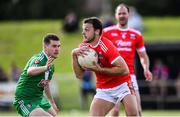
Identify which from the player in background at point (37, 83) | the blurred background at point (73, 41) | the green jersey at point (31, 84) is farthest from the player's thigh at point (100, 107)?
the blurred background at point (73, 41)

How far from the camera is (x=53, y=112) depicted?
515 inches

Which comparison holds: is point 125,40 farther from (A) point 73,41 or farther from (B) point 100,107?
(A) point 73,41

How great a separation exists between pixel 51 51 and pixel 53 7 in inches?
1320

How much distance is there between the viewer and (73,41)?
36.2 m

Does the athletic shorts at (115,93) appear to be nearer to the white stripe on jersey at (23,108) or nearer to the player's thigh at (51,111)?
the player's thigh at (51,111)

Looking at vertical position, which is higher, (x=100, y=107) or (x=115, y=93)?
(x=115, y=93)

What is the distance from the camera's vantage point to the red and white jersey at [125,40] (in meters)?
15.5

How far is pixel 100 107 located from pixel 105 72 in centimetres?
75

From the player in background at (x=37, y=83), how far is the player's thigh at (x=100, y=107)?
0.80 m

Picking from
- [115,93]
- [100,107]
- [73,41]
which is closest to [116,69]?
[115,93]

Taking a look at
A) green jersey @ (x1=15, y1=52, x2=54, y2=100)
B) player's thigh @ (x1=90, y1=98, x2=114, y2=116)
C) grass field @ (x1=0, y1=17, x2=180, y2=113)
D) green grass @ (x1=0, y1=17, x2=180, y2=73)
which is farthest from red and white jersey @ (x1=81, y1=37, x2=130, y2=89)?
green grass @ (x1=0, y1=17, x2=180, y2=73)

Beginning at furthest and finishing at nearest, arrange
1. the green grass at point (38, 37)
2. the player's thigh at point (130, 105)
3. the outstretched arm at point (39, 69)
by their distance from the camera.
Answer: the green grass at point (38, 37) < the player's thigh at point (130, 105) < the outstretched arm at point (39, 69)

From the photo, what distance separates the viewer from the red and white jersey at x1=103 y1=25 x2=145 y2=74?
15.5 m

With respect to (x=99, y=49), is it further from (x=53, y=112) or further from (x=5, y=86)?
(x=5, y=86)
